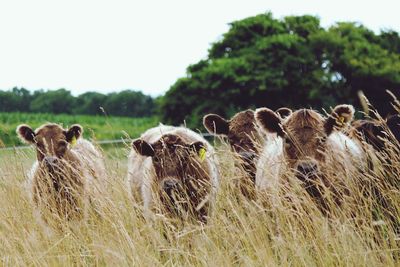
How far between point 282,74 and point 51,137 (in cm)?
2730

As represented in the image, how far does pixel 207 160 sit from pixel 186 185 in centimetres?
72

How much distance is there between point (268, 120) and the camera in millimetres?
7953

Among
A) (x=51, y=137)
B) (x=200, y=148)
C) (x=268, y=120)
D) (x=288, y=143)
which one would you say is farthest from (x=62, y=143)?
(x=288, y=143)

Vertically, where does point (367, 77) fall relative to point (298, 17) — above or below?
below

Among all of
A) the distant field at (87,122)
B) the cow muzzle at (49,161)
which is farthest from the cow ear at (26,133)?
the distant field at (87,122)

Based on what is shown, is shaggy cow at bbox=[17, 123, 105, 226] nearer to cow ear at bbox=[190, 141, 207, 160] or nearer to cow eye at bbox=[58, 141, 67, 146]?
cow eye at bbox=[58, 141, 67, 146]

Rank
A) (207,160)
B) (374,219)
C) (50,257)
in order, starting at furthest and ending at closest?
(207,160) < (374,219) < (50,257)

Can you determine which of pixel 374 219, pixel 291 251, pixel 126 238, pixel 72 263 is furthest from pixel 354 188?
pixel 72 263

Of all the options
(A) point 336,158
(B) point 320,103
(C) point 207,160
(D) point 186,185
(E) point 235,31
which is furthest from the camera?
(E) point 235,31

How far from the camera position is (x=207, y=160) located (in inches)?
332

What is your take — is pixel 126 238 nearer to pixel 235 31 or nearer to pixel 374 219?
pixel 374 219

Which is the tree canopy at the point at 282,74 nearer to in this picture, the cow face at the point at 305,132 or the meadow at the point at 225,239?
the cow face at the point at 305,132

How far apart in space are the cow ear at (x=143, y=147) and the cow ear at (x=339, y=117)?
2008 mm

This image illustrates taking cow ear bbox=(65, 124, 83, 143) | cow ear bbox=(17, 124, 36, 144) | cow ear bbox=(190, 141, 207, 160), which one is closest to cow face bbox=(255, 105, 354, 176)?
cow ear bbox=(190, 141, 207, 160)
